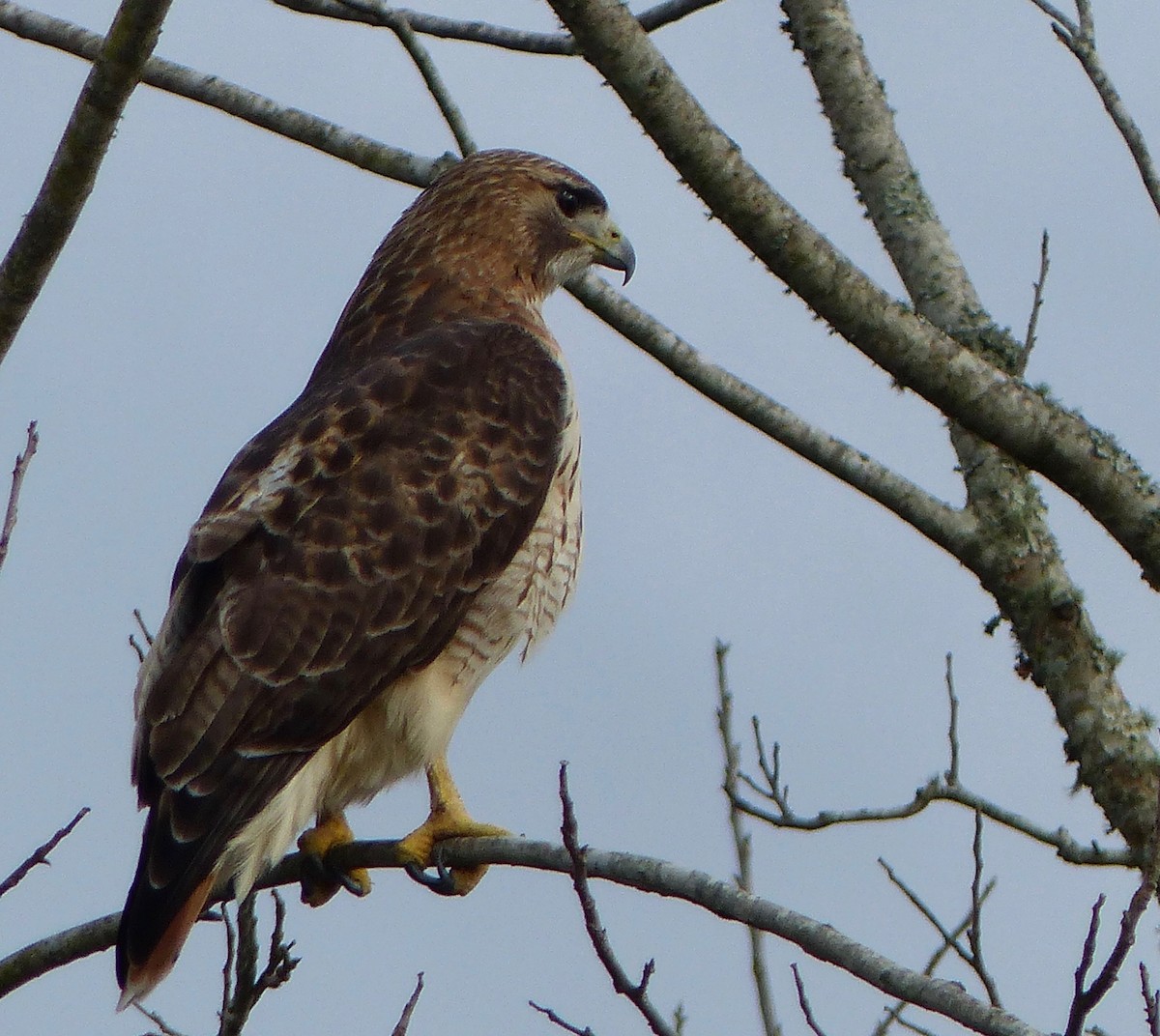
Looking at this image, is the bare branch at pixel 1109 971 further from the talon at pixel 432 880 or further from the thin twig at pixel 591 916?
the talon at pixel 432 880

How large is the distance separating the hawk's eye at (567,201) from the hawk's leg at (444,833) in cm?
180

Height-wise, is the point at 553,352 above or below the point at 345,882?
above

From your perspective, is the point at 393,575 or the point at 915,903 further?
the point at 915,903

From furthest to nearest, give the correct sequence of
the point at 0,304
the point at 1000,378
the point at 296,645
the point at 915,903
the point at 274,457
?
1. the point at 915,903
2. the point at 274,457
3. the point at 296,645
4. the point at 1000,378
5. the point at 0,304

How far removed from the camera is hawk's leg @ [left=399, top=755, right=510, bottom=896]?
423cm

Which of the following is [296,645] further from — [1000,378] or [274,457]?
[1000,378]

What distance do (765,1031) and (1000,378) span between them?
159 centimetres

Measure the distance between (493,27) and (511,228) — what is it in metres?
0.55

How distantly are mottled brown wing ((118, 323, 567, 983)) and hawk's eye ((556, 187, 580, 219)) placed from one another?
86cm

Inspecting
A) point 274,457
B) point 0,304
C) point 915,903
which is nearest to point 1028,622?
point 915,903

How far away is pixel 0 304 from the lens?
3.42 metres

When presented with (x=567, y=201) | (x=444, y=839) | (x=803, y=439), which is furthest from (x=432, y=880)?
(x=567, y=201)

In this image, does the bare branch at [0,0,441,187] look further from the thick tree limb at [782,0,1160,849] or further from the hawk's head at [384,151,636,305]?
the thick tree limb at [782,0,1160,849]

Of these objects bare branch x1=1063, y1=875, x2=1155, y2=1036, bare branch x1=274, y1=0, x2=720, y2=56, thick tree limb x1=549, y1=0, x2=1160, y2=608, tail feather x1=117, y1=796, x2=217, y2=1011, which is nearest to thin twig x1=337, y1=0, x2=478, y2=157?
bare branch x1=274, y1=0, x2=720, y2=56
